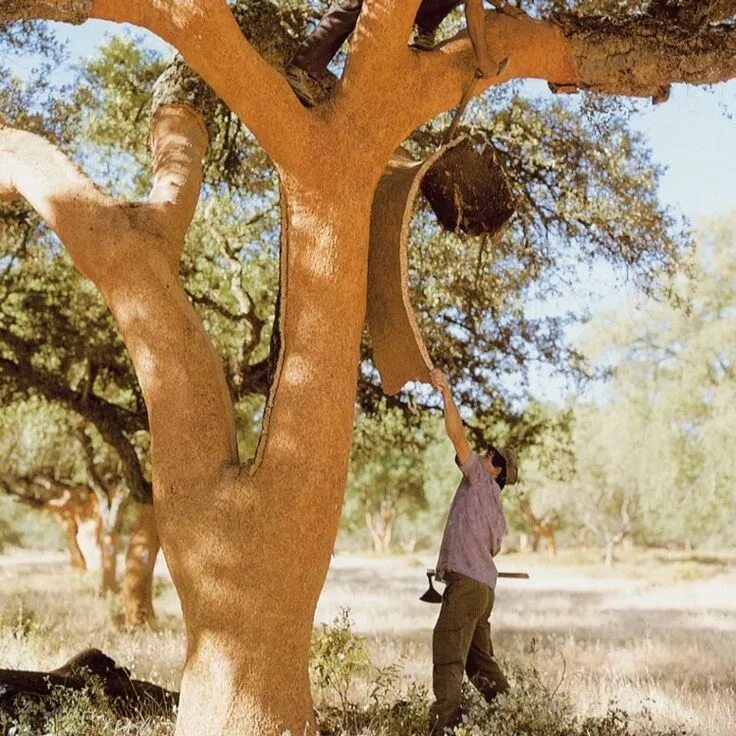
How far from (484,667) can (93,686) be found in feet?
8.10

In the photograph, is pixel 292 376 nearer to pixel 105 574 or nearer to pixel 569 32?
pixel 569 32

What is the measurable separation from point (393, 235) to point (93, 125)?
26.9ft

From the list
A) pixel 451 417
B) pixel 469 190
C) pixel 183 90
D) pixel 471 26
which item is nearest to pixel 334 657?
pixel 451 417

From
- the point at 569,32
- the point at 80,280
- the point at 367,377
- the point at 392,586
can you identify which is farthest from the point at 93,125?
the point at 392,586

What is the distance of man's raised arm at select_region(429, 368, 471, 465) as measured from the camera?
573 cm

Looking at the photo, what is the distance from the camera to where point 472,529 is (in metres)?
6.16

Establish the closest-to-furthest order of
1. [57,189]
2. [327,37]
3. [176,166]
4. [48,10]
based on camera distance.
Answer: [48,10], [57,189], [176,166], [327,37]

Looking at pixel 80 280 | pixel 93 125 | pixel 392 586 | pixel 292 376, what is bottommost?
pixel 392 586

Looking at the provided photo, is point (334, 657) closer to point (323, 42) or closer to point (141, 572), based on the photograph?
point (323, 42)

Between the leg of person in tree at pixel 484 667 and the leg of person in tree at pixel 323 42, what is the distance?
3.56m

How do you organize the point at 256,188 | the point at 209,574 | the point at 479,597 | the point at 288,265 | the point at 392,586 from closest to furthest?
the point at 209,574 → the point at 288,265 → the point at 479,597 → the point at 256,188 → the point at 392,586

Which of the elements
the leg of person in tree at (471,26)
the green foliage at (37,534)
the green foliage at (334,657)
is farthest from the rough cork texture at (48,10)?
the green foliage at (37,534)

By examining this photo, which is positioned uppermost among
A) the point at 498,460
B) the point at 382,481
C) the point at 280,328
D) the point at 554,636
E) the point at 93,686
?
the point at 382,481

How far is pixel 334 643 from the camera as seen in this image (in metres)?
7.29
